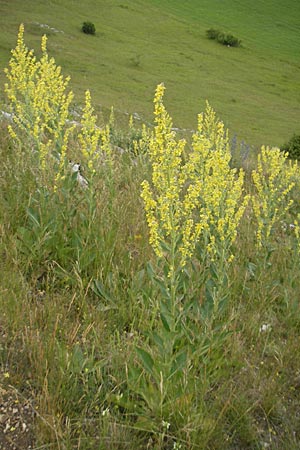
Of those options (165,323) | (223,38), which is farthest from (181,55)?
(165,323)

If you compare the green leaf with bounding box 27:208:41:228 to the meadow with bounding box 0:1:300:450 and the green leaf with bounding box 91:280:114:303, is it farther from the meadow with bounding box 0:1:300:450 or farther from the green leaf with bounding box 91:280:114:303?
the green leaf with bounding box 91:280:114:303

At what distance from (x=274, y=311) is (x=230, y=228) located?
1.18 metres

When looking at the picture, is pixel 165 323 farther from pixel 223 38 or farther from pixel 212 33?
pixel 212 33

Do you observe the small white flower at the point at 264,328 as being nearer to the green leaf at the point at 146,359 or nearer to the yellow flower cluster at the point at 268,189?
the yellow flower cluster at the point at 268,189

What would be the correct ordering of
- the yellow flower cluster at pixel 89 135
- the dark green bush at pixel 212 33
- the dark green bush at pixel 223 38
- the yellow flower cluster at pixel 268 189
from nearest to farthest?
the yellow flower cluster at pixel 89 135, the yellow flower cluster at pixel 268 189, the dark green bush at pixel 223 38, the dark green bush at pixel 212 33

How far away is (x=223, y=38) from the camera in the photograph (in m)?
38.5

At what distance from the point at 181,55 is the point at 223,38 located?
21.4 feet

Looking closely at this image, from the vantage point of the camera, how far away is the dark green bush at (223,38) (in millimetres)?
38469

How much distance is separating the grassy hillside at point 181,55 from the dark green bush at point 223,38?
83 cm

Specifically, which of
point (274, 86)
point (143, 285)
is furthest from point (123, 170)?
point (274, 86)

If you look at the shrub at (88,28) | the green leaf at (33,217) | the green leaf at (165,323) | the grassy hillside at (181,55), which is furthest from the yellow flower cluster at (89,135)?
the shrub at (88,28)

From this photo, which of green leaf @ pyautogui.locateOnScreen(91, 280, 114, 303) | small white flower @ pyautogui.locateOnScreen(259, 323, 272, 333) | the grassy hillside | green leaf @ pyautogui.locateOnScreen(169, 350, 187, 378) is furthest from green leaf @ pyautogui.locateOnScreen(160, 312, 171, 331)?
the grassy hillside

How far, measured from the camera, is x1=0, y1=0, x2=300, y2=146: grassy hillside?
78.8 feet

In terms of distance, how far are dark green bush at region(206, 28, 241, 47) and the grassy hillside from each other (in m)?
0.83
